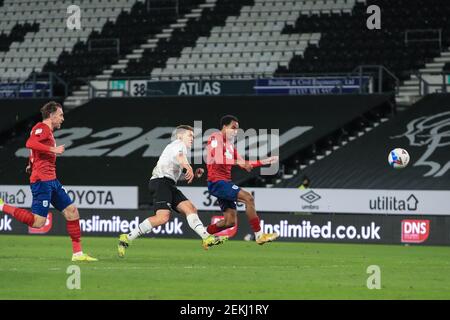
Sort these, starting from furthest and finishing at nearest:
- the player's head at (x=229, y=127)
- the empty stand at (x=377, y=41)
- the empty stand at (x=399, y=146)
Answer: the empty stand at (x=377, y=41)
the empty stand at (x=399, y=146)
the player's head at (x=229, y=127)

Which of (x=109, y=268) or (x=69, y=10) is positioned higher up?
(x=69, y=10)

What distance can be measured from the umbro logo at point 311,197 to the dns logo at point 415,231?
10.3ft

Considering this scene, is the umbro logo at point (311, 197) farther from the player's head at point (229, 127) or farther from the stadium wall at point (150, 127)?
the player's head at point (229, 127)

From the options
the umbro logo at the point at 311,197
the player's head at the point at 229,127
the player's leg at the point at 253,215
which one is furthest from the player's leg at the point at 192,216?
the umbro logo at the point at 311,197

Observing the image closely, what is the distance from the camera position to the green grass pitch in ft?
43.4

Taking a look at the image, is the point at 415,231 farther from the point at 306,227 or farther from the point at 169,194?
the point at 169,194

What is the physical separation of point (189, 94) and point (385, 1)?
27.8ft

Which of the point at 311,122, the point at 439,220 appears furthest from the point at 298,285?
the point at 311,122

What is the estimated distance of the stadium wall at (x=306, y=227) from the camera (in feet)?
94.3

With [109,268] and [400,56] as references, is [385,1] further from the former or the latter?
[109,268]

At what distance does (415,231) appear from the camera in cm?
2881

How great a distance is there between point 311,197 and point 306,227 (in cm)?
136

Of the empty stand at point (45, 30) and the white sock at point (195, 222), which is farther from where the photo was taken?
the empty stand at point (45, 30)

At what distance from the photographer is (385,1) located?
42656 mm
